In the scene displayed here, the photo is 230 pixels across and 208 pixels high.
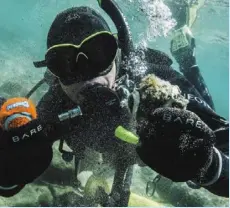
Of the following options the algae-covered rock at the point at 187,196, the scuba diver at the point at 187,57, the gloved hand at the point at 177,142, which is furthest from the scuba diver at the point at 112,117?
the algae-covered rock at the point at 187,196

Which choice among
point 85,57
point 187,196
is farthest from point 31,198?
point 187,196

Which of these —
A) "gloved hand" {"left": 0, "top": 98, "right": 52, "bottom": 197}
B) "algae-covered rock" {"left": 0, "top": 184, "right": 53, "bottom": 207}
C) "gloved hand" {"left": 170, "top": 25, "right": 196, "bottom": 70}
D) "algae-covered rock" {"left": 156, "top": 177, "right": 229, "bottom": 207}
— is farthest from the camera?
"gloved hand" {"left": 170, "top": 25, "right": 196, "bottom": 70}

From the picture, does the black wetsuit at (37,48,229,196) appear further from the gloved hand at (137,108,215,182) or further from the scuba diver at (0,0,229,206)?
the gloved hand at (137,108,215,182)

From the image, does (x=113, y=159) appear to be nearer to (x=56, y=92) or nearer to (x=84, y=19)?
(x=56, y=92)

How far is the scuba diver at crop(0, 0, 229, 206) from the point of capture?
155cm

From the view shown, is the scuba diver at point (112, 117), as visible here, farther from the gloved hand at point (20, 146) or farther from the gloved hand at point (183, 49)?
the gloved hand at point (183, 49)

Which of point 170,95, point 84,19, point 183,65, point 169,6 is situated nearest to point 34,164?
point 170,95

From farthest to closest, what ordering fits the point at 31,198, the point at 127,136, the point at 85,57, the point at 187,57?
the point at 187,57, the point at 31,198, the point at 85,57, the point at 127,136

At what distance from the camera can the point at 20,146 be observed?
1657mm

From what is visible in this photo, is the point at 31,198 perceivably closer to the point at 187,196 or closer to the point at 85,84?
the point at 85,84

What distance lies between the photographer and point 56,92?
129 inches

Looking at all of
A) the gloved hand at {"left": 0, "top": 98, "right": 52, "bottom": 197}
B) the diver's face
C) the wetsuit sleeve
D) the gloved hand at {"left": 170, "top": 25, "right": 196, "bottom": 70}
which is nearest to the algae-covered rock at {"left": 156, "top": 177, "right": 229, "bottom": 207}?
the gloved hand at {"left": 170, "top": 25, "right": 196, "bottom": 70}

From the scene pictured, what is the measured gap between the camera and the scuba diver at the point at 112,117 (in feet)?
5.08

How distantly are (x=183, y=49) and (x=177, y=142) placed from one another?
17.8 feet
